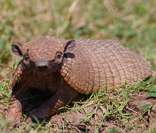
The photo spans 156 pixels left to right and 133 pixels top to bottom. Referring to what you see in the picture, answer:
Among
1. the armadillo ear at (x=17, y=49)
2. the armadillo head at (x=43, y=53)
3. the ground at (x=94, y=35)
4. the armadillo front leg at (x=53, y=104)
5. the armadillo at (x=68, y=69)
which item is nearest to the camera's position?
the armadillo head at (x=43, y=53)

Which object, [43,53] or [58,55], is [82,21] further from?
[43,53]

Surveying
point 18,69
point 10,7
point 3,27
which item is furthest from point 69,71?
point 10,7

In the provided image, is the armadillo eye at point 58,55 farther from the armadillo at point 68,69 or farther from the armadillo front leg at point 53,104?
the armadillo front leg at point 53,104

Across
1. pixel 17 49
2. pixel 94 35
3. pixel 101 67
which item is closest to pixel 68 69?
pixel 17 49

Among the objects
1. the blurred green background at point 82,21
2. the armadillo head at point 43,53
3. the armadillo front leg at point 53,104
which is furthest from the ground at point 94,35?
the armadillo head at point 43,53

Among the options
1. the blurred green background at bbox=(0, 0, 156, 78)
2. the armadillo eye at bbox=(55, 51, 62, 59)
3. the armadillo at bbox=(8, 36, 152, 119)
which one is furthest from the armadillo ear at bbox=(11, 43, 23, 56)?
the blurred green background at bbox=(0, 0, 156, 78)
